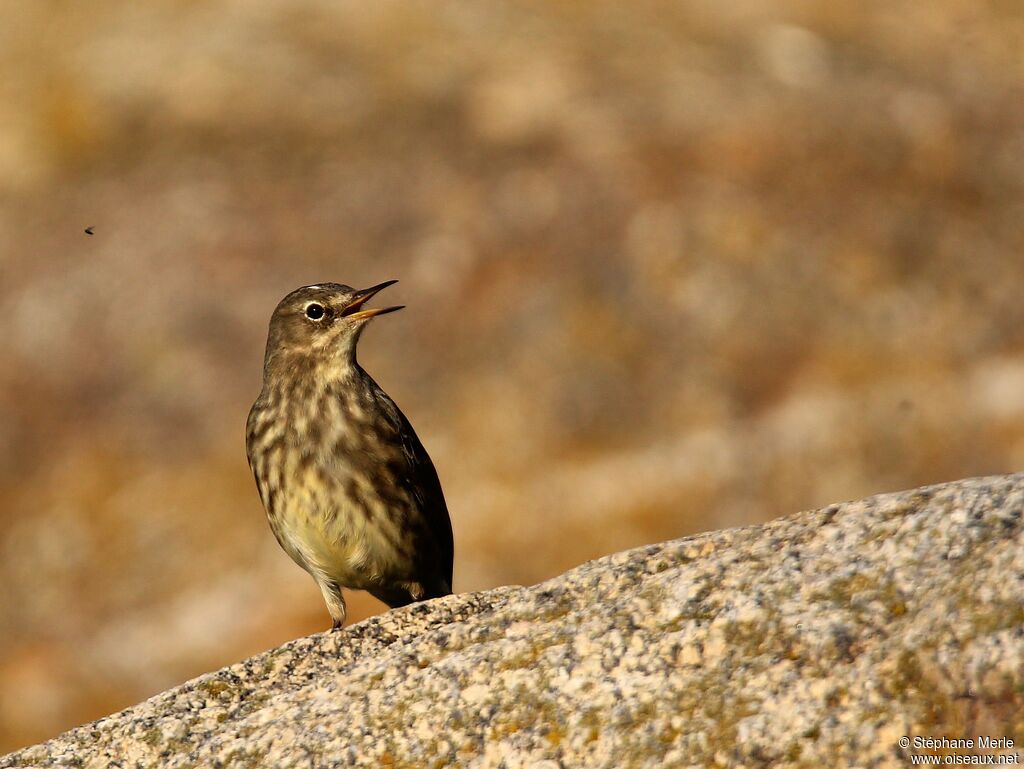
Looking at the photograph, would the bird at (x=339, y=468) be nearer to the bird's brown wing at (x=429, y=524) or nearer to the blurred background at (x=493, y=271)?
the bird's brown wing at (x=429, y=524)

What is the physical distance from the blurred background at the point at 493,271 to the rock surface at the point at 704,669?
46.4ft

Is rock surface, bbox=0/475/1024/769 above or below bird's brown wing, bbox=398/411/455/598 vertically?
below

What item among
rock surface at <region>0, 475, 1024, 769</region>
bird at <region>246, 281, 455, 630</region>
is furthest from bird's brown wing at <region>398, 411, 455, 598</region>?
rock surface at <region>0, 475, 1024, 769</region>

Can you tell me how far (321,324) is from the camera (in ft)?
37.1

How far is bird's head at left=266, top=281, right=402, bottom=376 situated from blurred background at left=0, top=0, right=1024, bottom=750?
10188 millimetres

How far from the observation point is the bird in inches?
410

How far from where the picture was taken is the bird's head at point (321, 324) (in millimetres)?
11219

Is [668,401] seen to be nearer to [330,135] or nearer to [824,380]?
[824,380]

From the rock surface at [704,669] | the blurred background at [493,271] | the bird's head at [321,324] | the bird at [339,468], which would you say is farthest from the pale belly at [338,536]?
the blurred background at [493,271]

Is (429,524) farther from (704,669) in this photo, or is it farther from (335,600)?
(704,669)

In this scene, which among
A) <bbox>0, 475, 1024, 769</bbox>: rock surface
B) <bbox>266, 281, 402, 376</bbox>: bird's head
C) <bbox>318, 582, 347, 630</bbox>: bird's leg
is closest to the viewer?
<bbox>0, 475, 1024, 769</bbox>: rock surface

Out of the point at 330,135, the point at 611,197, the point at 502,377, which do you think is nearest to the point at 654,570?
the point at 502,377

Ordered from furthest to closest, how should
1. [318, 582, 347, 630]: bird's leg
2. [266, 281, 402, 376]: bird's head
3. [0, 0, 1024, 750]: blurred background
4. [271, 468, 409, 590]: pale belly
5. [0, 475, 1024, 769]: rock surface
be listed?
[0, 0, 1024, 750]: blurred background, [266, 281, 402, 376]: bird's head, [318, 582, 347, 630]: bird's leg, [271, 468, 409, 590]: pale belly, [0, 475, 1024, 769]: rock surface

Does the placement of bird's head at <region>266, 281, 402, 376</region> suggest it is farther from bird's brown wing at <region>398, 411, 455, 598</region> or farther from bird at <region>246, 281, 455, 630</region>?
bird's brown wing at <region>398, 411, 455, 598</region>
